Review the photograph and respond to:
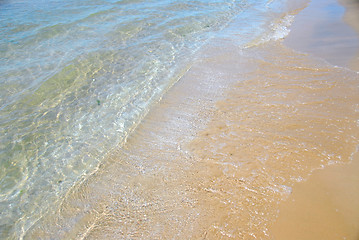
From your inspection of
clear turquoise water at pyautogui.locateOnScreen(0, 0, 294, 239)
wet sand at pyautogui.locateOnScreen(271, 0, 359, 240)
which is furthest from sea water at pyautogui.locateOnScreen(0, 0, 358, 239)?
wet sand at pyautogui.locateOnScreen(271, 0, 359, 240)

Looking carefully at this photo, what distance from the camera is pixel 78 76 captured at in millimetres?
6367

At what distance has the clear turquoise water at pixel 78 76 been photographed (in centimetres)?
391

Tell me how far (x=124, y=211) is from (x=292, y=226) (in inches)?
78.8

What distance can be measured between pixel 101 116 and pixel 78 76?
198cm

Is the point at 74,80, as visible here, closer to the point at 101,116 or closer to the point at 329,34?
the point at 101,116

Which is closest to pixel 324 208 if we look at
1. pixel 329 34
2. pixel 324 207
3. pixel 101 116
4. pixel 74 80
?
pixel 324 207

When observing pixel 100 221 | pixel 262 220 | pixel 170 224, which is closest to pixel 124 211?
pixel 100 221

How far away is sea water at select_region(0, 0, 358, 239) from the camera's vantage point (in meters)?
3.24

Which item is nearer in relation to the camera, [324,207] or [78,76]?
[324,207]

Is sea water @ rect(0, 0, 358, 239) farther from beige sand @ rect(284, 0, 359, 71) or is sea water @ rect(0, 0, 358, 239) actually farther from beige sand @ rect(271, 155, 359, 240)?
beige sand @ rect(284, 0, 359, 71)

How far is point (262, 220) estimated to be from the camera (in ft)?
9.44

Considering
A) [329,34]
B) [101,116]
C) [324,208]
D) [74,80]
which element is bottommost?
[324,208]

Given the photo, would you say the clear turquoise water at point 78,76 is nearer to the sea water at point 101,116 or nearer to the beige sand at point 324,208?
the sea water at point 101,116

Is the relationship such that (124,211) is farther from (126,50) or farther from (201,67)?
(126,50)
